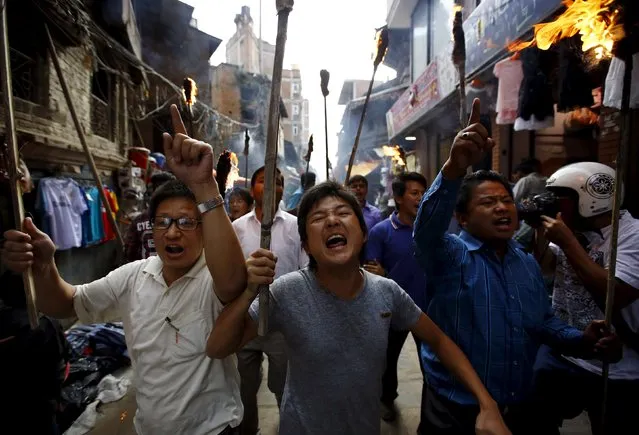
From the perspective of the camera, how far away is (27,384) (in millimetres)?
2576

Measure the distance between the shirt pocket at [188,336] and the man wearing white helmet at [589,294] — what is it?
198 cm

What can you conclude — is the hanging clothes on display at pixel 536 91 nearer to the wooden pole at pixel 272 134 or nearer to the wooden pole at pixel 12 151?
the wooden pole at pixel 272 134

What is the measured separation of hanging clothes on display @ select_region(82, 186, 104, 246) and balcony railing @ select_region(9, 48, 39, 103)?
1.83m

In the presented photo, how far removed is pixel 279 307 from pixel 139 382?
2.79 feet

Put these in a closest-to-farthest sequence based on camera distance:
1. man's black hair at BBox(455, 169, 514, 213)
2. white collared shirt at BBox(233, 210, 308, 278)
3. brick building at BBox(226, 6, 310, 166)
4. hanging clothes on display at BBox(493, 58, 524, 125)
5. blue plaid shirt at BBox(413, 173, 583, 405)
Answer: blue plaid shirt at BBox(413, 173, 583, 405), man's black hair at BBox(455, 169, 514, 213), white collared shirt at BBox(233, 210, 308, 278), hanging clothes on display at BBox(493, 58, 524, 125), brick building at BBox(226, 6, 310, 166)

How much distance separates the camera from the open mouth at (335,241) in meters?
1.84

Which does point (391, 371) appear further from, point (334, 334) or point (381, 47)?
point (381, 47)

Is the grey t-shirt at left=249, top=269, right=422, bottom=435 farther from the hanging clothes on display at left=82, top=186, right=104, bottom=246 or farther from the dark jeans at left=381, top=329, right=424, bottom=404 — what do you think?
the hanging clothes on display at left=82, top=186, right=104, bottom=246

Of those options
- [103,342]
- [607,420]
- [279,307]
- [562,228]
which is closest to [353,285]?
[279,307]

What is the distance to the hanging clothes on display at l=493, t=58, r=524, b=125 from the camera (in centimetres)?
524

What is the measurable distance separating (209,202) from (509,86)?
202 inches

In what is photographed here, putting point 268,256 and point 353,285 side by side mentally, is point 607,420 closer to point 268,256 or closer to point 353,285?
point 353,285

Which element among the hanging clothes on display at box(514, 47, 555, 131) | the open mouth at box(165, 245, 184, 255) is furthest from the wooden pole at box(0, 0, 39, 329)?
the hanging clothes on display at box(514, 47, 555, 131)

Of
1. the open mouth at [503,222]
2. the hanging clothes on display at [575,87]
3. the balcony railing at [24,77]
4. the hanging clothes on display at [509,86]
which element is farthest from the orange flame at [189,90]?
the balcony railing at [24,77]
